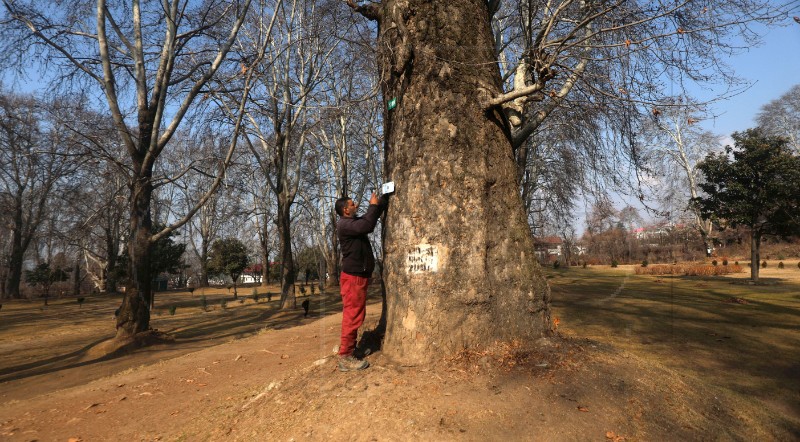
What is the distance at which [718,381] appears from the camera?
4855 mm

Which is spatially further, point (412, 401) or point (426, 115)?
point (426, 115)

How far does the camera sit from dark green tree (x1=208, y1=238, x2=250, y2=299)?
99.8 feet

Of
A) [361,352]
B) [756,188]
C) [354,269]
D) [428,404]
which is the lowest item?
[428,404]

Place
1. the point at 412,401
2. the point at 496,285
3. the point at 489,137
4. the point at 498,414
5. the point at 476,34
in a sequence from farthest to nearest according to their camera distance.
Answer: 1. the point at 476,34
2. the point at 489,137
3. the point at 496,285
4. the point at 412,401
5. the point at 498,414

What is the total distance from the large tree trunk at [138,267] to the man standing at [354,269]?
309 inches

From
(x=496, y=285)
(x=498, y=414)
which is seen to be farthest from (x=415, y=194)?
(x=498, y=414)

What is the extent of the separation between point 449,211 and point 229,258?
1192 inches

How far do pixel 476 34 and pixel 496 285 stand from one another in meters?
2.37

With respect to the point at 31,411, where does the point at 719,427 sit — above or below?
above

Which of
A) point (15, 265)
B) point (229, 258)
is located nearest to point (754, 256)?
point (229, 258)

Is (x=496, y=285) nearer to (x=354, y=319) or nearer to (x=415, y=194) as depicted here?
(x=415, y=194)

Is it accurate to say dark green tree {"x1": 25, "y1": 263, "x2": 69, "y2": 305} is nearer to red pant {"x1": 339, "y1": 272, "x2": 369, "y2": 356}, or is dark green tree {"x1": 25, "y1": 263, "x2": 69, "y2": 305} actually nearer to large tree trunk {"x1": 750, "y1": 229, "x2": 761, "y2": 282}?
red pant {"x1": 339, "y1": 272, "x2": 369, "y2": 356}

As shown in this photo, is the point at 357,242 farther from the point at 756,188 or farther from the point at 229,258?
the point at 229,258

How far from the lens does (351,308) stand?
3715 mm
